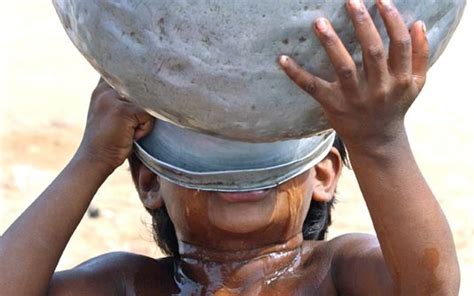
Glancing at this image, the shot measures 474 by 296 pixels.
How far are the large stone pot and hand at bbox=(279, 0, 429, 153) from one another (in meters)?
0.03

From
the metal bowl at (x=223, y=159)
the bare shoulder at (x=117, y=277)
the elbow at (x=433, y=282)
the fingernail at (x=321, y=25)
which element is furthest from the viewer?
the bare shoulder at (x=117, y=277)

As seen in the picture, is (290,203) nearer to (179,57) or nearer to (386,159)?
(386,159)

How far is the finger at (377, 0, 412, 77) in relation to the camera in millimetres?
2264

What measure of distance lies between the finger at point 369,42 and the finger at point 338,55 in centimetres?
3

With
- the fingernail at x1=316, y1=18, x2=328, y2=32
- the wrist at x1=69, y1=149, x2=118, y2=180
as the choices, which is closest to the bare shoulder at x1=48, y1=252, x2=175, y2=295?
the wrist at x1=69, y1=149, x2=118, y2=180

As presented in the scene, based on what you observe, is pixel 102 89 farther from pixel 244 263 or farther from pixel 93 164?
pixel 244 263

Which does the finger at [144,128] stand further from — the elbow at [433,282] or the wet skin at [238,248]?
the elbow at [433,282]

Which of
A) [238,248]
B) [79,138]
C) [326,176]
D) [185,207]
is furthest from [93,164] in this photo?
[79,138]

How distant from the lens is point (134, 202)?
22.1 ft

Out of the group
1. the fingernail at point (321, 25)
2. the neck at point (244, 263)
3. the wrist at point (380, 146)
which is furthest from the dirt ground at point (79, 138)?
the fingernail at point (321, 25)

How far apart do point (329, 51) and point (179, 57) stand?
26 cm

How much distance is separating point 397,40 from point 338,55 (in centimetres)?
11

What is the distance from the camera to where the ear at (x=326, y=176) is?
3203mm

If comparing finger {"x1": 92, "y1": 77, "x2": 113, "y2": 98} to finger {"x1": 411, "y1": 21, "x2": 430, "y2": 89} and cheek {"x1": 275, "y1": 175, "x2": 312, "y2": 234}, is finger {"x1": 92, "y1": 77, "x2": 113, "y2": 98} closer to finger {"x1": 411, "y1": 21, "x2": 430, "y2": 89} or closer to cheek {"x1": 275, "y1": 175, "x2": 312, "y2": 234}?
cheek {"x1": 275, "y1": 175, "x2": 312, "y2": 234}
